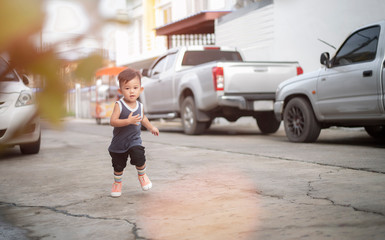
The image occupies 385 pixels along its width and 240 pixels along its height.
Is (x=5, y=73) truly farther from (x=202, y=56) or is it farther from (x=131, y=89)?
(x=202, y=56)

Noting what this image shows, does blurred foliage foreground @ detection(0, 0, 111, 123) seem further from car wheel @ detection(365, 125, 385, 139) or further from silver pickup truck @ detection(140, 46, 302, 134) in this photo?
silver pickup truck @ detection(140, 46, 302, 134)

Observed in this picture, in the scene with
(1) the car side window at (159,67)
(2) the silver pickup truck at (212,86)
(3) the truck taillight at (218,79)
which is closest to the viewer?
(3) the truck taillight at (218,79)

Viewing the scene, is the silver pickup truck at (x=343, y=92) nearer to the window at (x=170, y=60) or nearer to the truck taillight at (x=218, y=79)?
the truck taillight at (x=218, y=79)

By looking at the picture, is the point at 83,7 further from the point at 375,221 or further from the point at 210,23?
the point at 210,23

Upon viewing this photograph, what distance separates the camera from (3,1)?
33.1 inches

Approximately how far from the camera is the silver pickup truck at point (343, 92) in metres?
6.48

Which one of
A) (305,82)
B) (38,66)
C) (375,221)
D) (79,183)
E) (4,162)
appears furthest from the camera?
(305,82)

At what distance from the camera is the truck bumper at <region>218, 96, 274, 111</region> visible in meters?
9.23

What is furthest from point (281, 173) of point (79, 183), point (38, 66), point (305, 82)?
point (38, 66)

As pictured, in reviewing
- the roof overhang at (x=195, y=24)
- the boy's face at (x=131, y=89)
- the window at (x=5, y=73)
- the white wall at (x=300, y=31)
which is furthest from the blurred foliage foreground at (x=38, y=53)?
the roof overhang at (x=195, y=24)

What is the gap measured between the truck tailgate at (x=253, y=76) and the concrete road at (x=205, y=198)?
299 cm

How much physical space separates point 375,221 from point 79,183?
2.78 metres

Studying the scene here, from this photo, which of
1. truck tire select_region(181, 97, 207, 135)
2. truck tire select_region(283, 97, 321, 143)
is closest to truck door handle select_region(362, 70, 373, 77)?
truck tire select_region(283, 97, 321, 143)

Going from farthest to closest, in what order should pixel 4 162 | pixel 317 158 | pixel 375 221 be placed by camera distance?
pixel 4 162, pixel 317 158, pixel 375 221
